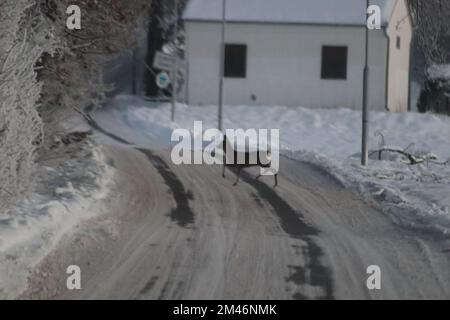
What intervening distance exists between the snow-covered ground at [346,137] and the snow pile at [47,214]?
4.32 metres

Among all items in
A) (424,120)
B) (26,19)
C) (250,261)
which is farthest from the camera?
(424,120)

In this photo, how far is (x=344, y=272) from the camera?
25.3 feet

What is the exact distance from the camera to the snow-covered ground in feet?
41.0

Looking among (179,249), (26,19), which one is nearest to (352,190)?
(179,249)

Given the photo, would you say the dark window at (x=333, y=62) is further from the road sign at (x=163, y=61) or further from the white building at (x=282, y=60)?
the road sign at (x=163, y=61)

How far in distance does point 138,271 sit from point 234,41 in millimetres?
26737

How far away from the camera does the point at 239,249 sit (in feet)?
28.3

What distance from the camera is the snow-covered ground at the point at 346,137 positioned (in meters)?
12.5

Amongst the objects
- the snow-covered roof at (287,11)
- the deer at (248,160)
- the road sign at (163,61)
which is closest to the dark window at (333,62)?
the snow-covered roof at (287,11)

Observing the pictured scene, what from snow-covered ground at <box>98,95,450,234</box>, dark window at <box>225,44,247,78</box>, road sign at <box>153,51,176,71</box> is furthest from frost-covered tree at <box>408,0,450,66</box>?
dark window at <box>225,44,247,78</box>

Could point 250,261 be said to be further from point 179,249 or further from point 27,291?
point 27,291

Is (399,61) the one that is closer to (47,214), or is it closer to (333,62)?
(333,62)

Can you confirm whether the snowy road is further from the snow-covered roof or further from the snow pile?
the snow-covered roof

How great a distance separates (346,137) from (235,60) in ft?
24.4
